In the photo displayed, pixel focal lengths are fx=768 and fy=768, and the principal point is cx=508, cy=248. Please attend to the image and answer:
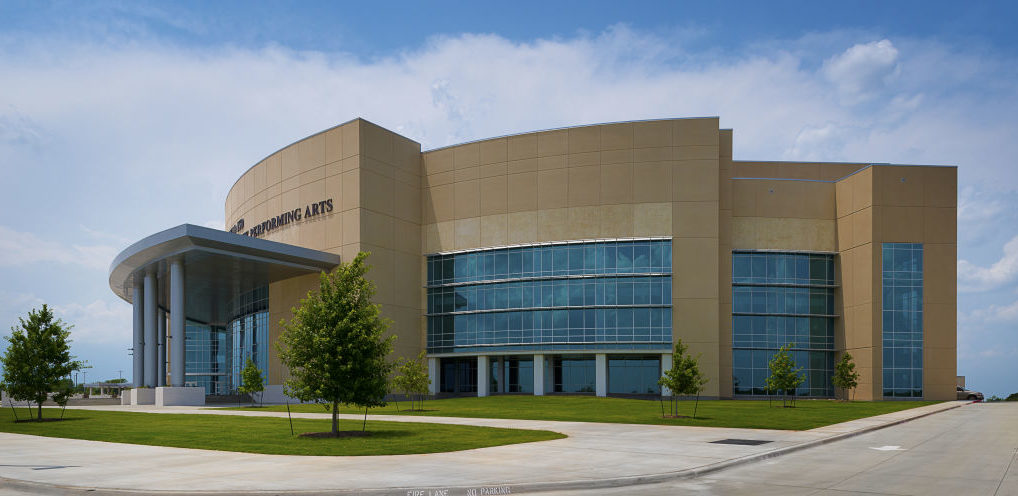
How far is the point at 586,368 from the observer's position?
61031mm

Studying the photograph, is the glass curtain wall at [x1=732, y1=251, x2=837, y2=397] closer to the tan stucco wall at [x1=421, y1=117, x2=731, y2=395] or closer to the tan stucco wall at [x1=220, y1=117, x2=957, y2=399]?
the tan stucco wall at [x1=220, y1=117, x2=957, y2=399]

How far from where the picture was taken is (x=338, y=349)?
941 inches

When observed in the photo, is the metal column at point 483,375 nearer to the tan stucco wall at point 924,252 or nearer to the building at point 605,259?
the building at point 605,259

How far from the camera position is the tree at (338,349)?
945 inches

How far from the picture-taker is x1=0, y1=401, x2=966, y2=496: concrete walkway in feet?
45.4

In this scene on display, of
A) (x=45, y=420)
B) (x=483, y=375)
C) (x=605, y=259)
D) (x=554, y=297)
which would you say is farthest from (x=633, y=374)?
(x=45, y=420)

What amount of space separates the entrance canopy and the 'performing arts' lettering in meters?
4.41

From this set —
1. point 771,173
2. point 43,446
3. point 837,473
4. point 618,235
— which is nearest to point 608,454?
point 837,473

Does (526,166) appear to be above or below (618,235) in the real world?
above

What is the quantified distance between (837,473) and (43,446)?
21.4 metres

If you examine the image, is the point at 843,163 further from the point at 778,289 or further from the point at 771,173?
the point at 778,289

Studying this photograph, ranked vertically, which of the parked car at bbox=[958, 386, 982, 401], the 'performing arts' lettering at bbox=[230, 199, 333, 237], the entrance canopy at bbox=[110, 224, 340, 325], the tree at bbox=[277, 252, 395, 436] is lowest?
the parked car at bbox=[958, 386, 982, 401]

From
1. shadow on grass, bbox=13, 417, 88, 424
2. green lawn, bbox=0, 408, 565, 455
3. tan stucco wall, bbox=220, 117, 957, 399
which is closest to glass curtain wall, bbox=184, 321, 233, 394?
tan stucco wall, bbox=220, 117, 957, 399

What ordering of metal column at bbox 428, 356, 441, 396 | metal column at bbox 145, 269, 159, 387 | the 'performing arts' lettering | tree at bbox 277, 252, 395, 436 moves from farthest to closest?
metal column at bbox 428, 356, 441, 396, the 'performing arts' lettering, metal column at bbox 145, 269, 159, 387, tree at bbox 277, 252, 395, 436
